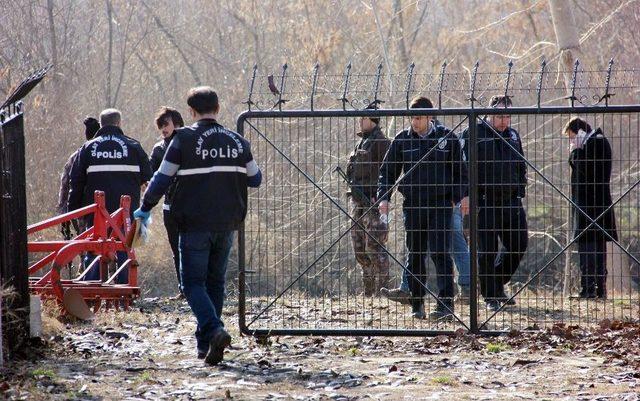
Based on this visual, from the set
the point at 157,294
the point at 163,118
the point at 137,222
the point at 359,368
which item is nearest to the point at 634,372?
the point at 359,368

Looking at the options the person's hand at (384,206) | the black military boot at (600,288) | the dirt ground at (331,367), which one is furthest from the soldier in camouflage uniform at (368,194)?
the dirt ground at (331,367)

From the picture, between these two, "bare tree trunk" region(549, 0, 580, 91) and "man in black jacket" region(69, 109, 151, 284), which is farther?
"bare tree trunk" region(549, 0, 580, 91)

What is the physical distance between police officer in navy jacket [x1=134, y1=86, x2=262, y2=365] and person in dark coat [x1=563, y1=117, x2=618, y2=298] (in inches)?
115

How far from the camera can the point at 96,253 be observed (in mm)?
10250

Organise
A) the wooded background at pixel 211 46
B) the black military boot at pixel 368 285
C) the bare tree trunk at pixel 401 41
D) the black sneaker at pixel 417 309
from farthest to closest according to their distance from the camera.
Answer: the bare tree trunk at pixel 401 41, the wooded background at pixel 211 46, the black military boot at pixel 368 285, the black sneaker at pixel 417 309

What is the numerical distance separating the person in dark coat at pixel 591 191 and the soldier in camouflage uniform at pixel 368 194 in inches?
68.9

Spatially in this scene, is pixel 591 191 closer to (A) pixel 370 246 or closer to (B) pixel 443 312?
(B) pixel 443 312

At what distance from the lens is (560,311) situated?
32.8 ft

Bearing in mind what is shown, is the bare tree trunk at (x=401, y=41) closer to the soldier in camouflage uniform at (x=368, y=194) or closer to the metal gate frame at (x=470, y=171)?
the soldier in camouflage uniform at (x=368, y=194)

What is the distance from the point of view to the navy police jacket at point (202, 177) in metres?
7.45

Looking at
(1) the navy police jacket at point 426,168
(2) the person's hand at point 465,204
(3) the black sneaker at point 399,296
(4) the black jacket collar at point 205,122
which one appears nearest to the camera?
(4) the black jacket collar at point 205,122

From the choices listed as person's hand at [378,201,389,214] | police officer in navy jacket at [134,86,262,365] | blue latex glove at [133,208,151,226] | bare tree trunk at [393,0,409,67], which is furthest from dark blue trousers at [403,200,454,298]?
bare tree trunk at [393,0,409,67]

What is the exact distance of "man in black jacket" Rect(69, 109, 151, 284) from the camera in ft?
37.3

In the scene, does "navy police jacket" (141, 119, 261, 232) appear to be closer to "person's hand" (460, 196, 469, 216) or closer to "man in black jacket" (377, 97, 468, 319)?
"man in black jacket" (377, 97, 468, 319)
